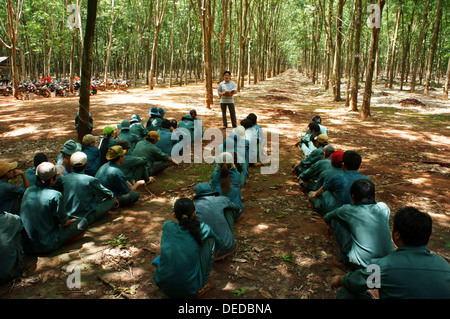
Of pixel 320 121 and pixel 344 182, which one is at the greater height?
pixel 320 121

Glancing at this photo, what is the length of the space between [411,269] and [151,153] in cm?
521

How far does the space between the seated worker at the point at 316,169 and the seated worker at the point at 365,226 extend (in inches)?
64.7

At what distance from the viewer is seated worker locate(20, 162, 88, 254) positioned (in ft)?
11.9

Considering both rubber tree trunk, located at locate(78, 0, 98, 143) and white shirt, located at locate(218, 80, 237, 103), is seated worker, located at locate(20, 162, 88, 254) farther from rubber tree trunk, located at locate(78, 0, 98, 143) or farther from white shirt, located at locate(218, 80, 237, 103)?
white shirt, located at locate(218, 80, 237, 103)

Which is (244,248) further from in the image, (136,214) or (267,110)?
(267,110)

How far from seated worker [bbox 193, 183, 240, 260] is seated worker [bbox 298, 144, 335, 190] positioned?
6.28 ft

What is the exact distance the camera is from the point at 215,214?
11.5 feet

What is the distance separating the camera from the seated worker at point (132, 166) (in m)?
5.54

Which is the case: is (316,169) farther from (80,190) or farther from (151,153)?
(80,190)

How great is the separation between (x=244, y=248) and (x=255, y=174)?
2.90 m

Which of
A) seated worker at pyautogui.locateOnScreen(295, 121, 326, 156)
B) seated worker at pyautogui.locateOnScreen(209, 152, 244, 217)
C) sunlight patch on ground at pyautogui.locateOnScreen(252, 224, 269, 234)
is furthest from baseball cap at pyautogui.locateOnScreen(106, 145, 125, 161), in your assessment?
seated worker at pyautogui.locateOnScreen(295, 121, 326, 156)

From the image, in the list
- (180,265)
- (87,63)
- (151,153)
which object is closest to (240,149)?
(151,153)

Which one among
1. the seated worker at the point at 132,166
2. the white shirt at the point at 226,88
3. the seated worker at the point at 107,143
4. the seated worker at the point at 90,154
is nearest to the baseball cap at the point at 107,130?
the seated worker at the point at 107,143
